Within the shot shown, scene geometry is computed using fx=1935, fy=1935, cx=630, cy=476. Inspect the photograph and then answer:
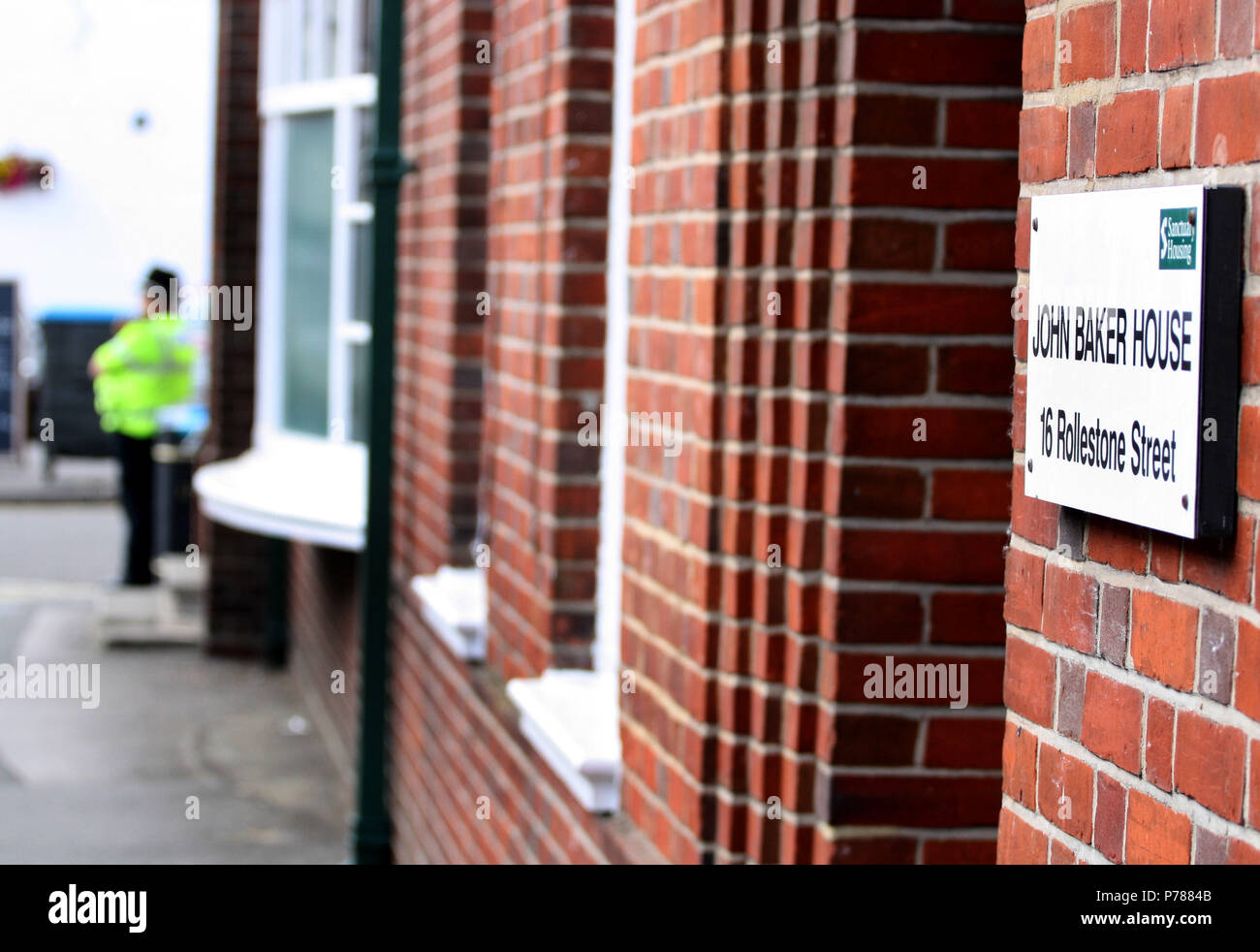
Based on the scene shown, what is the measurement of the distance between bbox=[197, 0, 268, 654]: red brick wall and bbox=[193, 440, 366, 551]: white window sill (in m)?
1.85

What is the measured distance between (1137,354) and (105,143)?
22.9 metres

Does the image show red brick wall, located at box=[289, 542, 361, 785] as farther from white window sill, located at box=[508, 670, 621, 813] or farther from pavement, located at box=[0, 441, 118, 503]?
pavement, located at box=[0, 441, 118, 503]

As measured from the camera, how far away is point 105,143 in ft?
76.3

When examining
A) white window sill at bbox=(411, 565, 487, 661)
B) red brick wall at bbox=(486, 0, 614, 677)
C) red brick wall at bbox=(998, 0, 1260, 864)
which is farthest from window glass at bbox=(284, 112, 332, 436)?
red brick wall at bbox=(998, 0, 1260, 864)

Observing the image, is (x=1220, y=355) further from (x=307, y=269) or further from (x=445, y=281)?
(x=307, y=269)

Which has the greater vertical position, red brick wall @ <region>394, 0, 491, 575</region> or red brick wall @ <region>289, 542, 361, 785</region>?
red brick wall @ <region>394, 0, 491, 575</region>

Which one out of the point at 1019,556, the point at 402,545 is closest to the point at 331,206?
the point at 402,545

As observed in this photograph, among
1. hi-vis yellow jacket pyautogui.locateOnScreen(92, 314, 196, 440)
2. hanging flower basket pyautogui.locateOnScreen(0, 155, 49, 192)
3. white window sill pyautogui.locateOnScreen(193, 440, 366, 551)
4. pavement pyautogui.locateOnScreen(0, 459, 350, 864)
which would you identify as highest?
hanging flower basket pyautogui.locateOnScreen(0, 155, 49, 192)

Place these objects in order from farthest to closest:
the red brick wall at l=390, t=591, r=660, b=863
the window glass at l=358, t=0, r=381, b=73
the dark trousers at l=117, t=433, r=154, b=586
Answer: the dark trousers at l=117, t=433, r=154, b=586 → the window glass at l=358, t=0, r=381, b=73 → the red brick wall at l=390, t=591, r=660, b=863

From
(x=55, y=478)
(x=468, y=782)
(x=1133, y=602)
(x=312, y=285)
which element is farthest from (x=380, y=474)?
(x=55, y=478)

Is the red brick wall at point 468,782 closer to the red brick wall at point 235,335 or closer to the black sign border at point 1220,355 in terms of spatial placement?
the black sign border at point 1220,355

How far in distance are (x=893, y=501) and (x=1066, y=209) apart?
1.09 m

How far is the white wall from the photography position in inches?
885

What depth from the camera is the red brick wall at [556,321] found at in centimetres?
423
